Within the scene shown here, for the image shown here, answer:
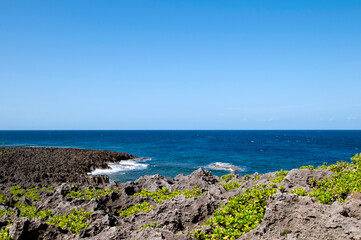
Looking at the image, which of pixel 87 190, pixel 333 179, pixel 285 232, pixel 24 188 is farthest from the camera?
pixel 24 188

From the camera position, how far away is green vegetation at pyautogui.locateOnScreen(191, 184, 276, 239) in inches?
322

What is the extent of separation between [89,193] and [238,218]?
13763 mm

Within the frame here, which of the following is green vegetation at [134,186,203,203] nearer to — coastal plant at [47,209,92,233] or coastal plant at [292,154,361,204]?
coastal plant at [47,209,92,233]

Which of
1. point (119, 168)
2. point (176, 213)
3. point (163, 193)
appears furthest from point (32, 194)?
point (119, 168)

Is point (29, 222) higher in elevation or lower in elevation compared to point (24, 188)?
higher

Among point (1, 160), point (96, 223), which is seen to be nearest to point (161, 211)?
point (96, 223)

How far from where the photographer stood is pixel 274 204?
324 inches

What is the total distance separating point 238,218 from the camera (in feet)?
29.9

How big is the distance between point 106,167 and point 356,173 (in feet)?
156

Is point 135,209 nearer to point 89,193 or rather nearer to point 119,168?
point 89,193

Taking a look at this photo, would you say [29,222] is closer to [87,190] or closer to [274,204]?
[274,204]

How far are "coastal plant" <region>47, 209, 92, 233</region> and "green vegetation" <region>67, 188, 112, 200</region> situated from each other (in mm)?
4916

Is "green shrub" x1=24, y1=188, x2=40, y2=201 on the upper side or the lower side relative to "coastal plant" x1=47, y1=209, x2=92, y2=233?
lower

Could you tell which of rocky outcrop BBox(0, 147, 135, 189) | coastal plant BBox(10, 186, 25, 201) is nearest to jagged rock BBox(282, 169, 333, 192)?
coastal plant BBox(10, 186, 25, 201)
